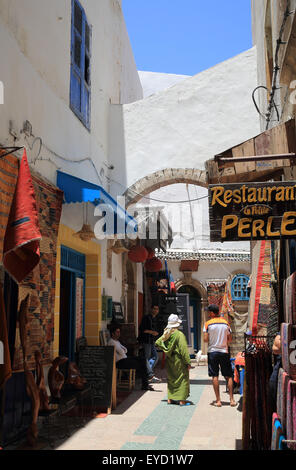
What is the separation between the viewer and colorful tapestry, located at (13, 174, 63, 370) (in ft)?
19.5

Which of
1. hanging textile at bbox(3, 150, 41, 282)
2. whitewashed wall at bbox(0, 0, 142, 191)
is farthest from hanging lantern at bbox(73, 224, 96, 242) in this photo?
hanging textile at bbox(3, 150, 41, 282)

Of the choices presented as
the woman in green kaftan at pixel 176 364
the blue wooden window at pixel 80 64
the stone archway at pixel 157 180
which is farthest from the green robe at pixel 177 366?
the blue wooden window at pixel 80 64

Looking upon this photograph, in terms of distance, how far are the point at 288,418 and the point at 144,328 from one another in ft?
23.4

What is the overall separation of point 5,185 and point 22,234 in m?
1.03

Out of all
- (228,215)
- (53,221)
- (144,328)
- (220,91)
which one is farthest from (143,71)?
(228,215)

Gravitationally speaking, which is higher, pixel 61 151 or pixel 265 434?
pixel 61 151

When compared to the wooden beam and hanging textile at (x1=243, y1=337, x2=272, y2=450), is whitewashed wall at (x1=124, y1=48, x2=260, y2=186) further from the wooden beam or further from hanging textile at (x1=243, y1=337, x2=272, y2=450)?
hanging textile at (x1=243, y1=337, x2=272, y2=450)

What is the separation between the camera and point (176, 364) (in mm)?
7910

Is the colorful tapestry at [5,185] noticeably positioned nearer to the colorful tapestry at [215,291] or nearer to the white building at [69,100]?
the white building at [69,100]

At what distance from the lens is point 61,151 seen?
746 centimetres

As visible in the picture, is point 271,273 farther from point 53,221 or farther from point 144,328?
point 144,328

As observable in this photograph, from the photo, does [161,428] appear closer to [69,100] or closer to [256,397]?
[256,397]

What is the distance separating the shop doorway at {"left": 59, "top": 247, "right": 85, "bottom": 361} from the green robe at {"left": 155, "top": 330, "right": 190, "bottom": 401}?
1.54 m

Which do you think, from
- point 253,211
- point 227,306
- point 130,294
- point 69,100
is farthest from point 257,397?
point 227,306
